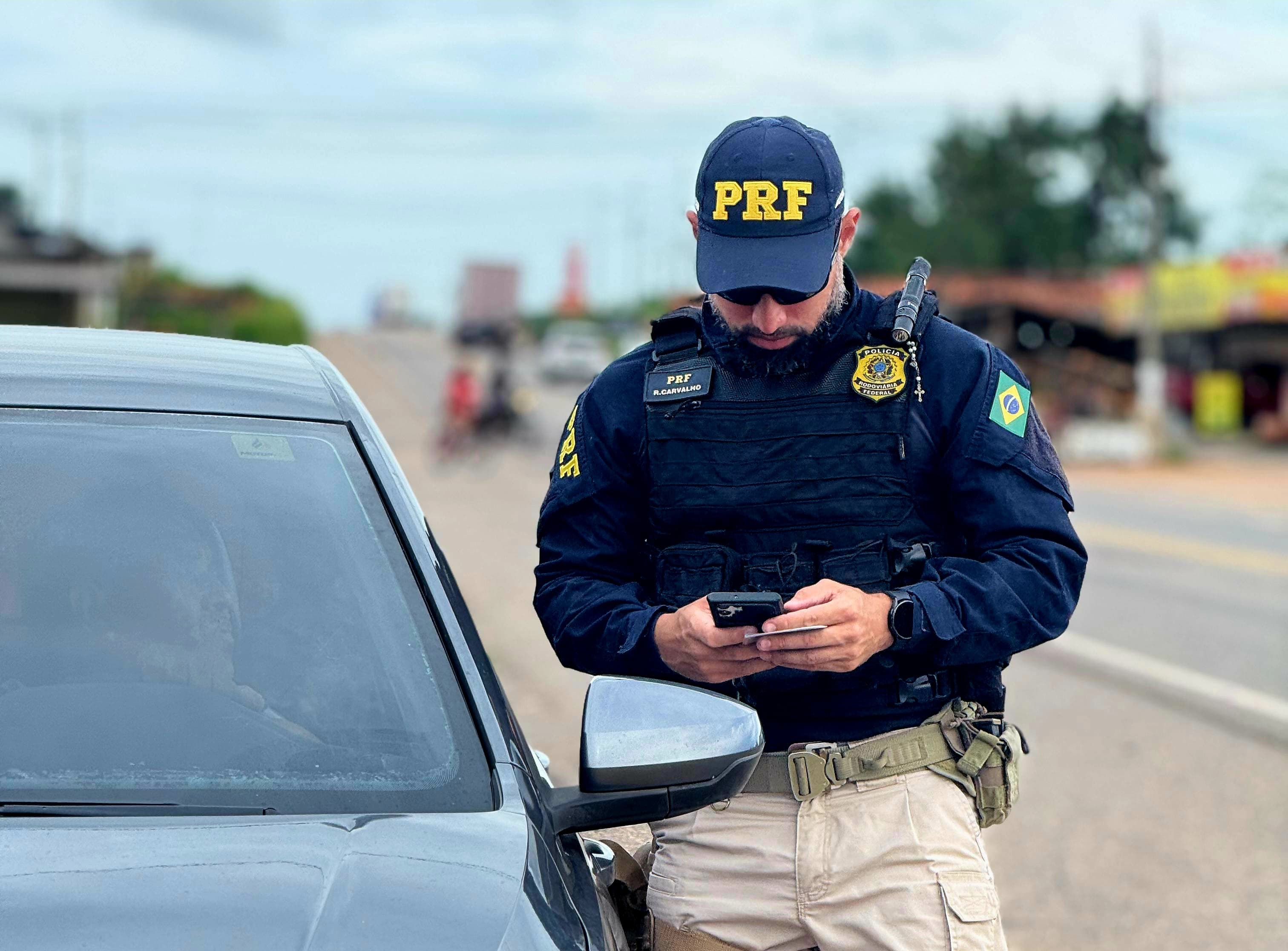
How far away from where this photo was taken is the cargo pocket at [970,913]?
8.50 feet

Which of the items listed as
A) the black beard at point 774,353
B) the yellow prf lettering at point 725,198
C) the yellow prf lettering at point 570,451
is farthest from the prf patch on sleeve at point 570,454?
the yellow prf lettering at point 725,198

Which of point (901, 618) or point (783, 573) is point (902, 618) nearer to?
point (901, 618)

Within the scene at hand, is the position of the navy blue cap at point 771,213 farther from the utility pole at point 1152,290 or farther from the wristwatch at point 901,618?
the utility pole at point 1152,290

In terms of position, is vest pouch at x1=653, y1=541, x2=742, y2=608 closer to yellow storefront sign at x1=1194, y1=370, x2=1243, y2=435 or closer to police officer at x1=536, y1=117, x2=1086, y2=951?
police officer at x1=536, y1=117, x2=1086, y2=951

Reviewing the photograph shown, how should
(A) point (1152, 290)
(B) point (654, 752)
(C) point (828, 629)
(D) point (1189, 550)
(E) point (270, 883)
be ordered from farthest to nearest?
(A) point (1152, 290)
(D) point (1189, 550)
(C) point (828, 629)
(B) point (654, 752)
(E) point (270, 883)

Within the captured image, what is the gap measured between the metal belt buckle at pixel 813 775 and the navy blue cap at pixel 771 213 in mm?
708

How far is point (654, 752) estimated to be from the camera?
219 cm

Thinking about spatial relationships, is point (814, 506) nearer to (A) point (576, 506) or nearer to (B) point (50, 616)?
(A) point (576, 506)

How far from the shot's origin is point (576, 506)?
9.46 ft

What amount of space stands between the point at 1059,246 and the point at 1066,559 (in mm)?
81870

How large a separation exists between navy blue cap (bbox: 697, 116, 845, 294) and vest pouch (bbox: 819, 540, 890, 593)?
41cm

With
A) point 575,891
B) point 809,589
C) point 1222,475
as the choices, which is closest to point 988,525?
point 809,589

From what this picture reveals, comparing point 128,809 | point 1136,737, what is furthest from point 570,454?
point 1136,737

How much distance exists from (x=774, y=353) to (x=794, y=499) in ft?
A: 0.77
